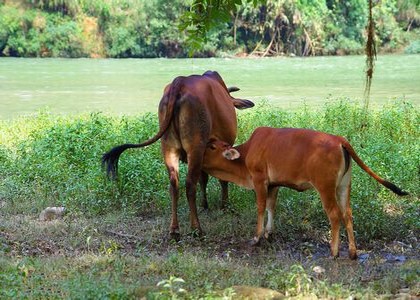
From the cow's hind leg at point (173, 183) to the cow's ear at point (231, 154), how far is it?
1.78ft

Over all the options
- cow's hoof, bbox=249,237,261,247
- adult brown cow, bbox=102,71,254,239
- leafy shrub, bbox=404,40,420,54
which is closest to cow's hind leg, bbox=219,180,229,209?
adult brown cow, bbox=102,71,254,239

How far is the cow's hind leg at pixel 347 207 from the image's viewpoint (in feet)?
20.1

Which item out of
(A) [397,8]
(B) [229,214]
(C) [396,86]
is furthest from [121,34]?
(B) [229,214]

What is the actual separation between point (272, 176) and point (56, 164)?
3.42m

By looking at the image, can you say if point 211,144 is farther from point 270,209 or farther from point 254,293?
point 254,293

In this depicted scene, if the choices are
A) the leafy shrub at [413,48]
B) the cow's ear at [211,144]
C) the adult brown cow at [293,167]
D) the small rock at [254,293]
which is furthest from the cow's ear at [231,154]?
the leafy shrub at [413,48]

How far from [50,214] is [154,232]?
115cm

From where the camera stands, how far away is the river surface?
2014 cm

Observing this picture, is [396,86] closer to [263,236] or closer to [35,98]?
[35,98]

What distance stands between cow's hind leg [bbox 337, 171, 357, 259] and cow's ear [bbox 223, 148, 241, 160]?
3.26 feet

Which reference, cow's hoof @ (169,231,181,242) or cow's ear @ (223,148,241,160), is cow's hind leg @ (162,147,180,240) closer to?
cow's hoof @ (169,231,181,242)

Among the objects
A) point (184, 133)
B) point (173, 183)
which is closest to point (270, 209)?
point (173, 183)

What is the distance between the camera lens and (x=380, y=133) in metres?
11.0

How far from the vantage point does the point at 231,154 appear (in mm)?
6695
